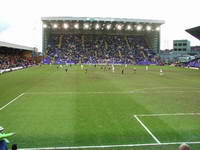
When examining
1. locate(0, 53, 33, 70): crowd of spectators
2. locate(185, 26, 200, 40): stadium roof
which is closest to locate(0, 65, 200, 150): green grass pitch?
locate(0, 53, 33, 70): crowd of spectators

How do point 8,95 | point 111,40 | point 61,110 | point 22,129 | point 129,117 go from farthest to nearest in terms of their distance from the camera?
point 111,40
point 8,95
point 61,110
point 129,117
point 22,129

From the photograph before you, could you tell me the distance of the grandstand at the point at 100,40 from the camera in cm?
10131

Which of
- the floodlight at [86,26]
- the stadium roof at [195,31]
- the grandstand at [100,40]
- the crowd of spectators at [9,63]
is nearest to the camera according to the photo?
the crowd of spectators at [9,63]

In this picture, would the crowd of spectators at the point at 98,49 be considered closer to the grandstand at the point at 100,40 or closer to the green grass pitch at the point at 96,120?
the grandstand at the point at 100,40

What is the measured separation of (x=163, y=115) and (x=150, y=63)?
3466 inches

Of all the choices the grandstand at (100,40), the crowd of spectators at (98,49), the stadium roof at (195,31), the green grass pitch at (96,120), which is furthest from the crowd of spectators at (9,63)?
the stadium roof at (195,31)

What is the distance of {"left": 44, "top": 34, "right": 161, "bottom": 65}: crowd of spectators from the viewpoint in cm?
10169

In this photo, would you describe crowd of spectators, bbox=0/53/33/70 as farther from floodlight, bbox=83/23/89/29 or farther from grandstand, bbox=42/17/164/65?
floodlight, bbox=83/23/89/29

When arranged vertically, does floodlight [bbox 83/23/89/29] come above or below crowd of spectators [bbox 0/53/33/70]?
above

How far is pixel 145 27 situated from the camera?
109 m

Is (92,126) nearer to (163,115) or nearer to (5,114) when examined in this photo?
(163,115)

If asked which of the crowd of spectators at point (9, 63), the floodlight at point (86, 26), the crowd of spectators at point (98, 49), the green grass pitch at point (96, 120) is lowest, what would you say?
the green grass pitch at point (96, 120)

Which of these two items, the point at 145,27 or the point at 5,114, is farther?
the point at 145,27

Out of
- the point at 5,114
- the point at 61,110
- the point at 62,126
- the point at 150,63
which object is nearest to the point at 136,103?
the point at 61,110
